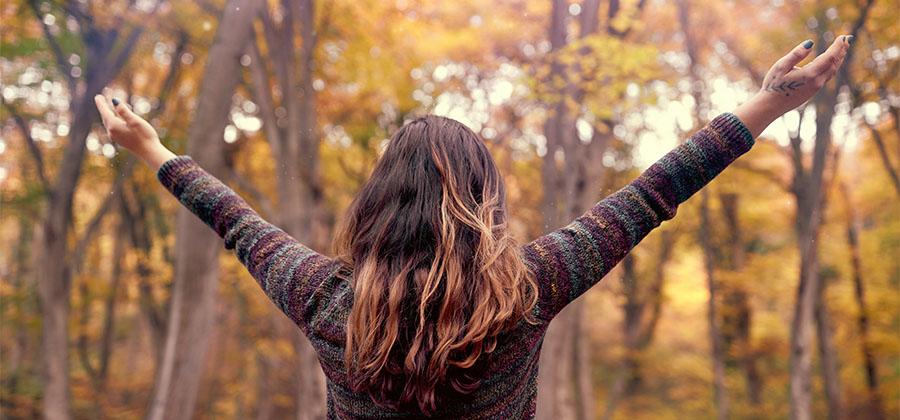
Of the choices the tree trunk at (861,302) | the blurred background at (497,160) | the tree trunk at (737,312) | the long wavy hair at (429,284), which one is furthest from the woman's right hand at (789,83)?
the tree trunk at (861,302)

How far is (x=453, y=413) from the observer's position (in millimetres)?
1267

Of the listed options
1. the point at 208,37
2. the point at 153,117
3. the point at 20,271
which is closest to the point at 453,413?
the point at 208,37

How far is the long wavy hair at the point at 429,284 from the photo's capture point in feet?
3.94

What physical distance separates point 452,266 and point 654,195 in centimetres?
41

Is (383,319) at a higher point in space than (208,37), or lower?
lower

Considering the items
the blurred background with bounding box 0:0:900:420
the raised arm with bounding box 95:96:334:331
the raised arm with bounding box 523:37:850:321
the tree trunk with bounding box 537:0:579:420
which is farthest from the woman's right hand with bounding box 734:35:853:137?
the tree trunk with bounding box 537:0:579:420

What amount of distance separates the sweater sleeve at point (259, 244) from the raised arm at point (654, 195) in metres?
0.43

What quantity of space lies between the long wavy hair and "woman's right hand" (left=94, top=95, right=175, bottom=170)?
2.08 ft

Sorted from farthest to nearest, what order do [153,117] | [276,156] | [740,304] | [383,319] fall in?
[740,304], [153,117], [276,156], [383,319]

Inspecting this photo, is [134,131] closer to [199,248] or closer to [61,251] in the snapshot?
[199,248]

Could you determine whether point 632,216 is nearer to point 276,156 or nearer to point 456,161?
point 456,161

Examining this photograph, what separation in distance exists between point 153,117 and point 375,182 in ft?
35.8

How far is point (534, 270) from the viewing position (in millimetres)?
1257

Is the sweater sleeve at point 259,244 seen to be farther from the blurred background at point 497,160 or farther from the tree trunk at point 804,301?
the tree trunk at point 804,301
